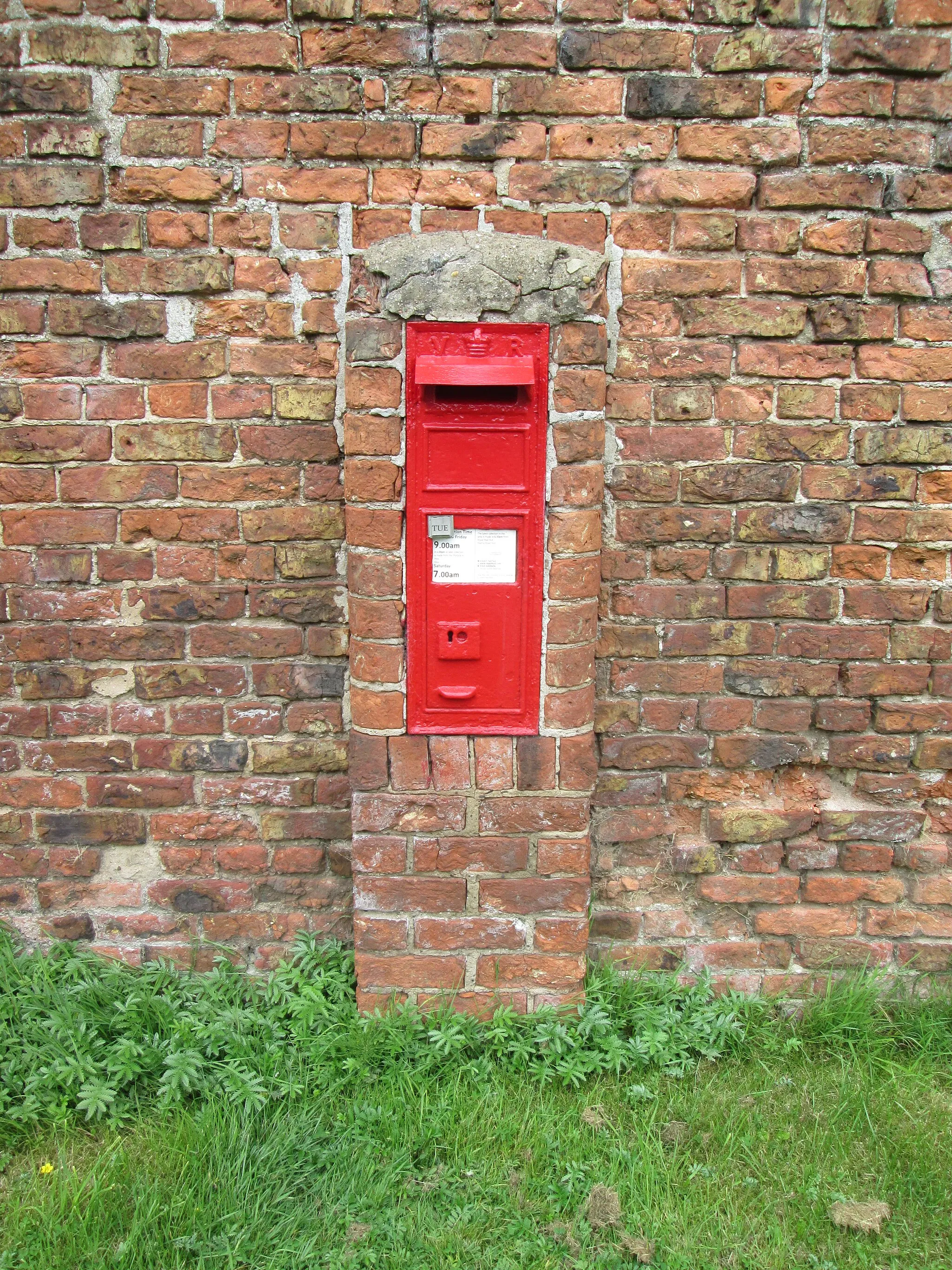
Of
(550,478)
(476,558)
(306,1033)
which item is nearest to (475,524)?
(476,558)

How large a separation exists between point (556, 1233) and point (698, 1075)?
570mm

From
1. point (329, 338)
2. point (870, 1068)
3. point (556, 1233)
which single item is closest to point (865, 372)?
point (329, 338)

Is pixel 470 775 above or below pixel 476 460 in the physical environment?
below

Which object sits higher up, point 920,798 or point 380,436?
point 380,436

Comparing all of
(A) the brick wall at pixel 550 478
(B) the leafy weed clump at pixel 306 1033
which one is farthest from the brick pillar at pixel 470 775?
(B) the leafy weed clump at pixel 306 1033

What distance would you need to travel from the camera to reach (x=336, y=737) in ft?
7.87

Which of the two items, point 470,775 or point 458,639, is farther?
point 470,775

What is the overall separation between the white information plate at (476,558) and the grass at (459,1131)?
113cm

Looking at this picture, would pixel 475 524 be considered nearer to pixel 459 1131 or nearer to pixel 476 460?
pixel 476 460

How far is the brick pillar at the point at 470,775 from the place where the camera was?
78.1 inches

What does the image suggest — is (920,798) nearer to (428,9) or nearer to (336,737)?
(336,737)

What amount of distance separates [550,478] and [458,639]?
1.42ft

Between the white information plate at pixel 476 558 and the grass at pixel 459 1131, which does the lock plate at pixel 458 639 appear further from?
the grass at pixel 459 1131

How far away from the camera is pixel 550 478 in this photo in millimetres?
2004
